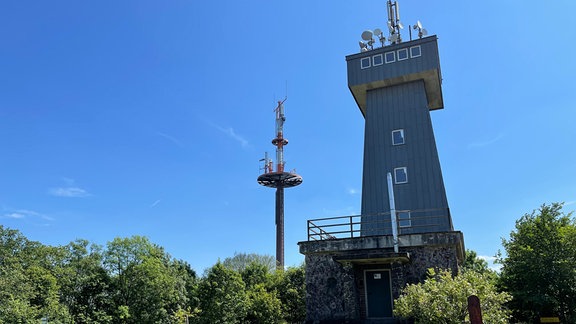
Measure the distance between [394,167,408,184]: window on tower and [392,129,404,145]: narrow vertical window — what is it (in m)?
1.40

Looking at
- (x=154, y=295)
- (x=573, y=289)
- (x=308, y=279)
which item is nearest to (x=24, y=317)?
(x=154, y=295)

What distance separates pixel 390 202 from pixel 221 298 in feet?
41.6

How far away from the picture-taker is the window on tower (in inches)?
797

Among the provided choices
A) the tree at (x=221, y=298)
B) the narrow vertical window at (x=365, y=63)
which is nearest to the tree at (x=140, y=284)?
the tree at (x=221, y=298)

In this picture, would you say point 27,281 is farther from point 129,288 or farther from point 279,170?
point 279,170

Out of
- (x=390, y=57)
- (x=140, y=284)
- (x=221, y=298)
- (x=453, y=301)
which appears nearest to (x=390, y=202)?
(x=453, y=301)

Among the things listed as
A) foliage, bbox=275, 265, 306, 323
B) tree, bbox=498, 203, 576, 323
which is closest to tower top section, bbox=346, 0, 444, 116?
tree, bbox=498, 203, 576, 323

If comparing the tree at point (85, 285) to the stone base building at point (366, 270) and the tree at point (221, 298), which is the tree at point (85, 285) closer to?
the tree at point (221, 298)

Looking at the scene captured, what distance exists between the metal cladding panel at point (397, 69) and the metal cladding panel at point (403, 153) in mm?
559

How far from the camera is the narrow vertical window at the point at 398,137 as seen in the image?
69.0ft

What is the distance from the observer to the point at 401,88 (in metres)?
22.0

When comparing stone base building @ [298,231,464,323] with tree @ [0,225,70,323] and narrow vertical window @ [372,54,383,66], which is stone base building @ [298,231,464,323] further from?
tree @ [0,225,70,323]

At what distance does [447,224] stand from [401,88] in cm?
755

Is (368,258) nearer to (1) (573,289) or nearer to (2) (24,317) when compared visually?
(1) (573,289)
